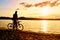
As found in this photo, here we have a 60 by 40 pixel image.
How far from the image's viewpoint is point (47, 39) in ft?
46.9

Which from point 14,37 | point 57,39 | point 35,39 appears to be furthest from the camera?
point 57,39

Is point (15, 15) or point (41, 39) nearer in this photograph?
point (41, 39)

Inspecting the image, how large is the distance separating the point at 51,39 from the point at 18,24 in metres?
4.06

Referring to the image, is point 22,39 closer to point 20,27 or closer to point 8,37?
point 8,37

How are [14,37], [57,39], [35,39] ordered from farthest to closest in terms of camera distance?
[57,39] < [35,39] < [14,37]

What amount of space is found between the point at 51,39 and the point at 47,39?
30cm

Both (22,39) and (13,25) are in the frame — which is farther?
(13,25)

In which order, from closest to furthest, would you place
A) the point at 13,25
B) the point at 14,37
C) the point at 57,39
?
the point at 14,37
the point at 57,39
the point at 13,25

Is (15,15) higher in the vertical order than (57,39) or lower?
higher

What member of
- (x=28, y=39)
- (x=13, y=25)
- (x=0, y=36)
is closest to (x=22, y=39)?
(x=28, y=39)

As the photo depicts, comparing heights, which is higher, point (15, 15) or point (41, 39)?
point (15, 15)

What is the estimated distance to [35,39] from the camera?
14023mm

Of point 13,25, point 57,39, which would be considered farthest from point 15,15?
point 57,39

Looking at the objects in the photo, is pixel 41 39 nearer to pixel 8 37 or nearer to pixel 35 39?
pixel 35 39
